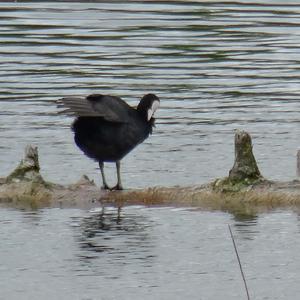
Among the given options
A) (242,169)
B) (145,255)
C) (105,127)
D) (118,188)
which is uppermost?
(105,127)

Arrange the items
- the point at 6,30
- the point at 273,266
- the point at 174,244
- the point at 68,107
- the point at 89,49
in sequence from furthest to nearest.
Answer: the point at 6,30, the point at 89,49, the point at 68,107, the point at 174,244, the point at 273,266

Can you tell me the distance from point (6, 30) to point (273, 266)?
74.2 ft

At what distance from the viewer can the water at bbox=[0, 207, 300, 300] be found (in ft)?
32.2

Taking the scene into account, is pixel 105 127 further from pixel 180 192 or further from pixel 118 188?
pixel 180 192

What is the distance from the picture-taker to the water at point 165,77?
53.8 feet

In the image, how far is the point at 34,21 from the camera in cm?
3444

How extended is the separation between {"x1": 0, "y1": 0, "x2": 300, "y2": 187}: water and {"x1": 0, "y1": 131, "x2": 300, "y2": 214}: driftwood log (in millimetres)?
1333

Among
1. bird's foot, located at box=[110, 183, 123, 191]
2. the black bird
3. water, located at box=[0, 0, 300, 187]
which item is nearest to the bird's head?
the black bird

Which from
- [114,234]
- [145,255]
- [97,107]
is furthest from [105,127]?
[145,255]

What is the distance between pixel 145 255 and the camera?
10938 millimetres

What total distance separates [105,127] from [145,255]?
8.76 ft

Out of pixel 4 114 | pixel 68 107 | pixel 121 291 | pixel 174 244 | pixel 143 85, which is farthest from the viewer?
pixel 143 85

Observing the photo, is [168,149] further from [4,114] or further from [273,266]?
[273,266]

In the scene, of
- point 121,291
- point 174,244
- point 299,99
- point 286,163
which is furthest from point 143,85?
point 121,291
